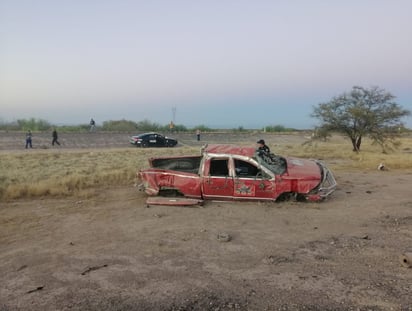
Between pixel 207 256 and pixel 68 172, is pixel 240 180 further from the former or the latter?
pixel 68 172

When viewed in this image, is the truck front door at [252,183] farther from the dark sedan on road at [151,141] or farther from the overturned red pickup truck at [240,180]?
the dark sedan on road at [151,141]

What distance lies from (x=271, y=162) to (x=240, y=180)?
40.5 inches

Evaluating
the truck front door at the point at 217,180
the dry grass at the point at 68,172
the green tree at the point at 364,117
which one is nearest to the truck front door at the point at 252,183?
the truck front door at the point at 217,180

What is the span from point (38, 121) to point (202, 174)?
57.6m

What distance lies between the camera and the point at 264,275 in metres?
5.96

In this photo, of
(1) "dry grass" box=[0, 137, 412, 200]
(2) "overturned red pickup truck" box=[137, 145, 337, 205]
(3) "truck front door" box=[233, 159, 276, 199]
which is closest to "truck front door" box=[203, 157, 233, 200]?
(2) "overturned red pickup truck" box=[137, 145, 337, 205]

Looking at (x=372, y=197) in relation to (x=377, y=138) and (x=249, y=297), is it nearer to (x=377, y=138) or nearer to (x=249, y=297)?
(x=249, y=297)

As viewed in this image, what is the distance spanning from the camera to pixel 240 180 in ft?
34.4

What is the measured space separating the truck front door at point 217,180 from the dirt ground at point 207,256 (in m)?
0.37

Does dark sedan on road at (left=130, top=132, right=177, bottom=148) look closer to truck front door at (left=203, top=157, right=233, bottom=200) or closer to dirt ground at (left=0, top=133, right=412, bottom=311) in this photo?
dirt ground at (left=0, top=133, right=412, bottom=311)

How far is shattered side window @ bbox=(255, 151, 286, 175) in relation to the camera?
1052 centimetres

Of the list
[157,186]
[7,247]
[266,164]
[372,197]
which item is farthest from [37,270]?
[372,197]

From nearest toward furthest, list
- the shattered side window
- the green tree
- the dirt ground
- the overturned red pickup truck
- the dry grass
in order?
the dirt ground, the overturned red pickup truck, the shattered side window, the dry grass, the green tree

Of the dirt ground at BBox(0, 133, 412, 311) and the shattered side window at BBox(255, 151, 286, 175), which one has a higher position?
the shattered side window at BBox(255, 151, 286, 175)
